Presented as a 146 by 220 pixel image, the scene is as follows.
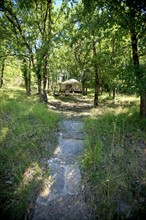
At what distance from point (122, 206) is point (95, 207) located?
42 centimetres

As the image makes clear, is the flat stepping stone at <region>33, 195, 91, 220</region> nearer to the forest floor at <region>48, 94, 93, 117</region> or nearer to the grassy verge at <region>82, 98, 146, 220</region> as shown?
the grassy verge at <region>82, 98, 146, 220</region>

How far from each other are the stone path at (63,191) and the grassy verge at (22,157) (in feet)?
0.52

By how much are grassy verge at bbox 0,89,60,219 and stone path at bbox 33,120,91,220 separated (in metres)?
0.16

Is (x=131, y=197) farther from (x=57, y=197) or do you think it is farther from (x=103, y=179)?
(x=57, y=197)

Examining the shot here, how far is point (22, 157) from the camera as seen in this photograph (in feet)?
12.3

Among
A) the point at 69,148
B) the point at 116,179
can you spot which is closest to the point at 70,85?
the point at 69,148

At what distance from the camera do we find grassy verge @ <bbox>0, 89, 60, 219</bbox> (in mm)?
2933

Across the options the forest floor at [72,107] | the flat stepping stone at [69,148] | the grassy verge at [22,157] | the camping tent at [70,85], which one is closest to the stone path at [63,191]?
the flat stepping stone at [69,148]

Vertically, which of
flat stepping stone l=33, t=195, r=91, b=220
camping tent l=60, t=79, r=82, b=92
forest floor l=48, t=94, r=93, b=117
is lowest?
flat stepping stone l=33, t=195, r=91, b=220

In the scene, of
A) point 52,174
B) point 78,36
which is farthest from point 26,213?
point 78,36

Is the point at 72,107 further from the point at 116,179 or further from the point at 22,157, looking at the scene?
the point at 116,179

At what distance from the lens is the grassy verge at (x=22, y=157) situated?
2.93 m

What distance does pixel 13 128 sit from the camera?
4793 millimetres

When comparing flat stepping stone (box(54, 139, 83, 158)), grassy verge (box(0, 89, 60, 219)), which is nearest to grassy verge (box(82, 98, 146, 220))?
flat stepping stone (box(54, 139, 83, 158))
